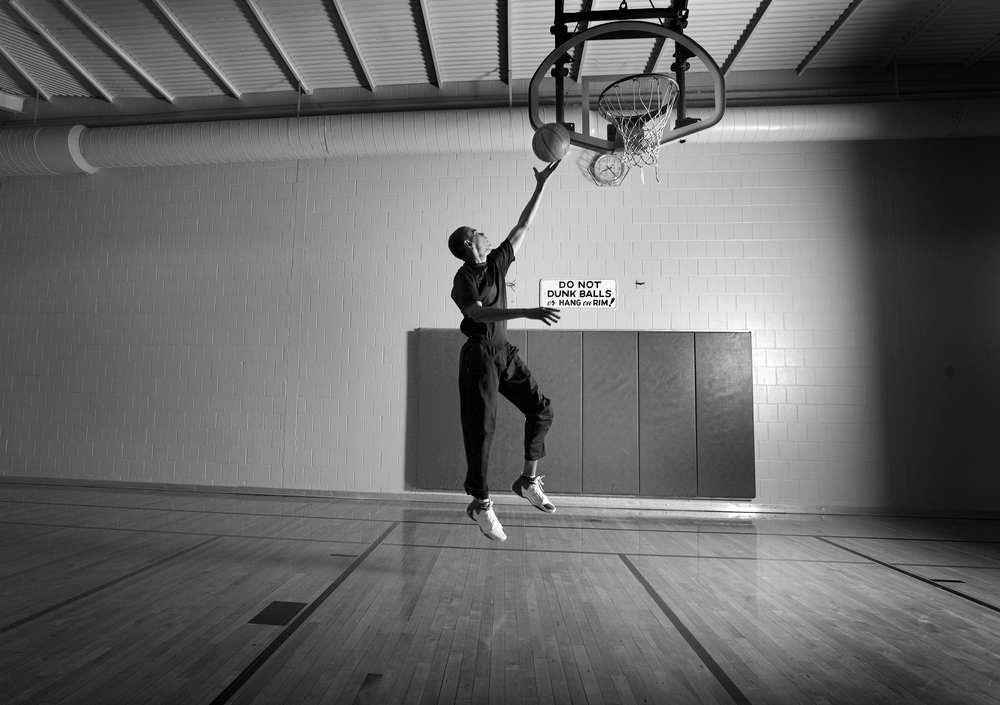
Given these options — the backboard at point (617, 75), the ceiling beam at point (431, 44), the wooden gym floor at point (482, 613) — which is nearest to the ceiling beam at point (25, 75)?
the ceiling beam at point (431, 44)

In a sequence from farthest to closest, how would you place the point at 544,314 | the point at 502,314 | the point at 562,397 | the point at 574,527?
the point at 562,397 < the point at 574,527 < the point at 502,314 < the point at 544,314

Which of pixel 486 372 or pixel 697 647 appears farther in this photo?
pixel 486 372

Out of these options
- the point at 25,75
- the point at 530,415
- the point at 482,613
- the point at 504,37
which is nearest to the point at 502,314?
the point at 530,415

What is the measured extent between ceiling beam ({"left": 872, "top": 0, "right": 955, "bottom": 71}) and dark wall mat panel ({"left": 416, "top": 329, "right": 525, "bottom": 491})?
5.74 m

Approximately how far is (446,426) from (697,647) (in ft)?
16.2

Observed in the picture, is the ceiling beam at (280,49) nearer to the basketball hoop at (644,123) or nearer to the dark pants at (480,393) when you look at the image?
the basketball hoop at (644,123)

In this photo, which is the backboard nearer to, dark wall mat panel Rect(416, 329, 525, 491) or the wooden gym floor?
the wooden gym floor

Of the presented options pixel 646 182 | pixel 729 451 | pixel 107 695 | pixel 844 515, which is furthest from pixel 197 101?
pixel 844 515

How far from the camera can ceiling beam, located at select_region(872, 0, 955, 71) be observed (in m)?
6.30

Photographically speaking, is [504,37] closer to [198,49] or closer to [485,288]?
[198,49]

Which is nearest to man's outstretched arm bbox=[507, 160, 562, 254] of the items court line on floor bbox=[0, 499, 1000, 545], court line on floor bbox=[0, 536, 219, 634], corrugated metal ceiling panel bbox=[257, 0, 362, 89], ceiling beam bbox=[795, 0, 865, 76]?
court line on floor bbox=[0, 499, 1000, 545]

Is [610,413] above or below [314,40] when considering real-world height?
below

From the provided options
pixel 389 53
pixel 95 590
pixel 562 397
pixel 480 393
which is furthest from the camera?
pixel 562 397

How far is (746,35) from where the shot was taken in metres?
6.76
